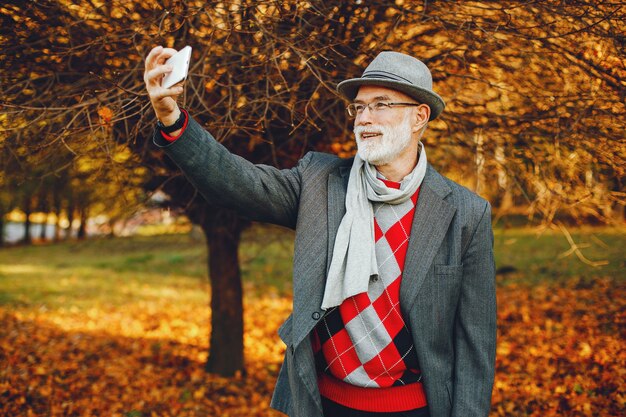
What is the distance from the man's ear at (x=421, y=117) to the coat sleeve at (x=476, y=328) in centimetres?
53

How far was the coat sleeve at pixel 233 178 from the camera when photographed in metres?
1.80

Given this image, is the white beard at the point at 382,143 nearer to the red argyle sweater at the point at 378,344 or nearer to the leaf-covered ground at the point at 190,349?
the red argyle sweater at the point at 378,344

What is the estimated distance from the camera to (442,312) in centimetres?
217

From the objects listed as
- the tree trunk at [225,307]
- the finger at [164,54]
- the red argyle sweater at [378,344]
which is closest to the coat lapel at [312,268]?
the red argyle sweater at [378,344]

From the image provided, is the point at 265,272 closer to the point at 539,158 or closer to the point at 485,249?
the point at 539,158

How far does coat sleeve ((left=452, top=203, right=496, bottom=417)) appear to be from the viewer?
220cm

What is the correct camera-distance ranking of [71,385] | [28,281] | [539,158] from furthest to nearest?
[28,281] < [71,385] < [539,158]

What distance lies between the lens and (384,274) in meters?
2.16

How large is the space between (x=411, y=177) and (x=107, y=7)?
297cm

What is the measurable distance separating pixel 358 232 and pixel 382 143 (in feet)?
1.39

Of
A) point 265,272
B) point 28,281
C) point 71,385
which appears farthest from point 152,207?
point 28,281

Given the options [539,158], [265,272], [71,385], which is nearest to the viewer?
[539,158]

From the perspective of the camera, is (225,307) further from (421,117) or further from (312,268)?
(421,117)

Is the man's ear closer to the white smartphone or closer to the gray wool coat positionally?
the gray wool coat
